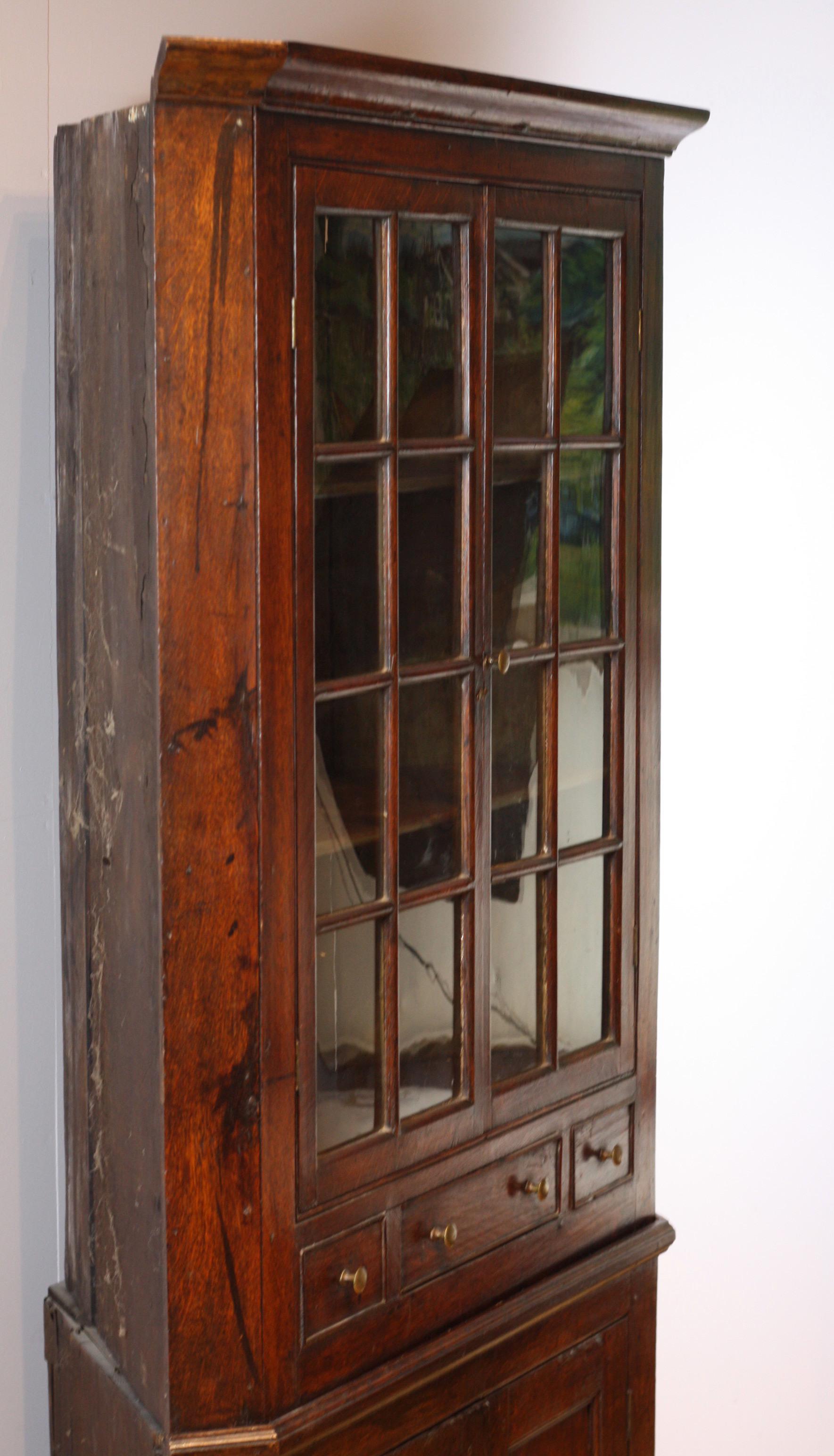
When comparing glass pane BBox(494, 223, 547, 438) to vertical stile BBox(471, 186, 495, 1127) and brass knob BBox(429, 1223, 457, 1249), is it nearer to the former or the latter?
vertical stile BBox(471, 186, 495, 1127)

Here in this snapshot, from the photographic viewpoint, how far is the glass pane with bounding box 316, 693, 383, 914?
1199mm

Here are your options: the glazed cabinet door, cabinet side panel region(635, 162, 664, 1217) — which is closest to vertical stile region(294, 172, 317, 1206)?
the glazed cabinet door

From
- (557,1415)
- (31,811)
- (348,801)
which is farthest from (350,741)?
(557,1415)

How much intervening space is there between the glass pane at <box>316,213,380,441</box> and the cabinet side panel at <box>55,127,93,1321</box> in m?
0.24

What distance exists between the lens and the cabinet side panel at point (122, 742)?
113 centimetres

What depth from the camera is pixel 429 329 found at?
1.24 m

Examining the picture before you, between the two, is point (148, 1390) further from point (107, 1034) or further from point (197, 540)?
point (197, 540)

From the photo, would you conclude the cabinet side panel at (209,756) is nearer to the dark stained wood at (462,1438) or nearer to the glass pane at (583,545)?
the dark stained wood at (462,1438)

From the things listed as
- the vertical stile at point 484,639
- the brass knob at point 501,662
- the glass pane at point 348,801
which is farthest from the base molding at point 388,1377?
the brass knob at point 501,662

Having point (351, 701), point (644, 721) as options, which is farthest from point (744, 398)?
point (351, 701)

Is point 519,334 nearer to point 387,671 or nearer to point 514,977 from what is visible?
point 387,671

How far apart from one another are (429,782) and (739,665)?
39.3 inches

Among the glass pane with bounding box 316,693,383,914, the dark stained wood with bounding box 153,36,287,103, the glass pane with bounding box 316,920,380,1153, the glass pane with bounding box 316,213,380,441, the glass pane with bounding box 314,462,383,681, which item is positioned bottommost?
the glass pane with bounding box 316,920,380,1153

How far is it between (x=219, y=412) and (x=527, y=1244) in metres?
0.85
